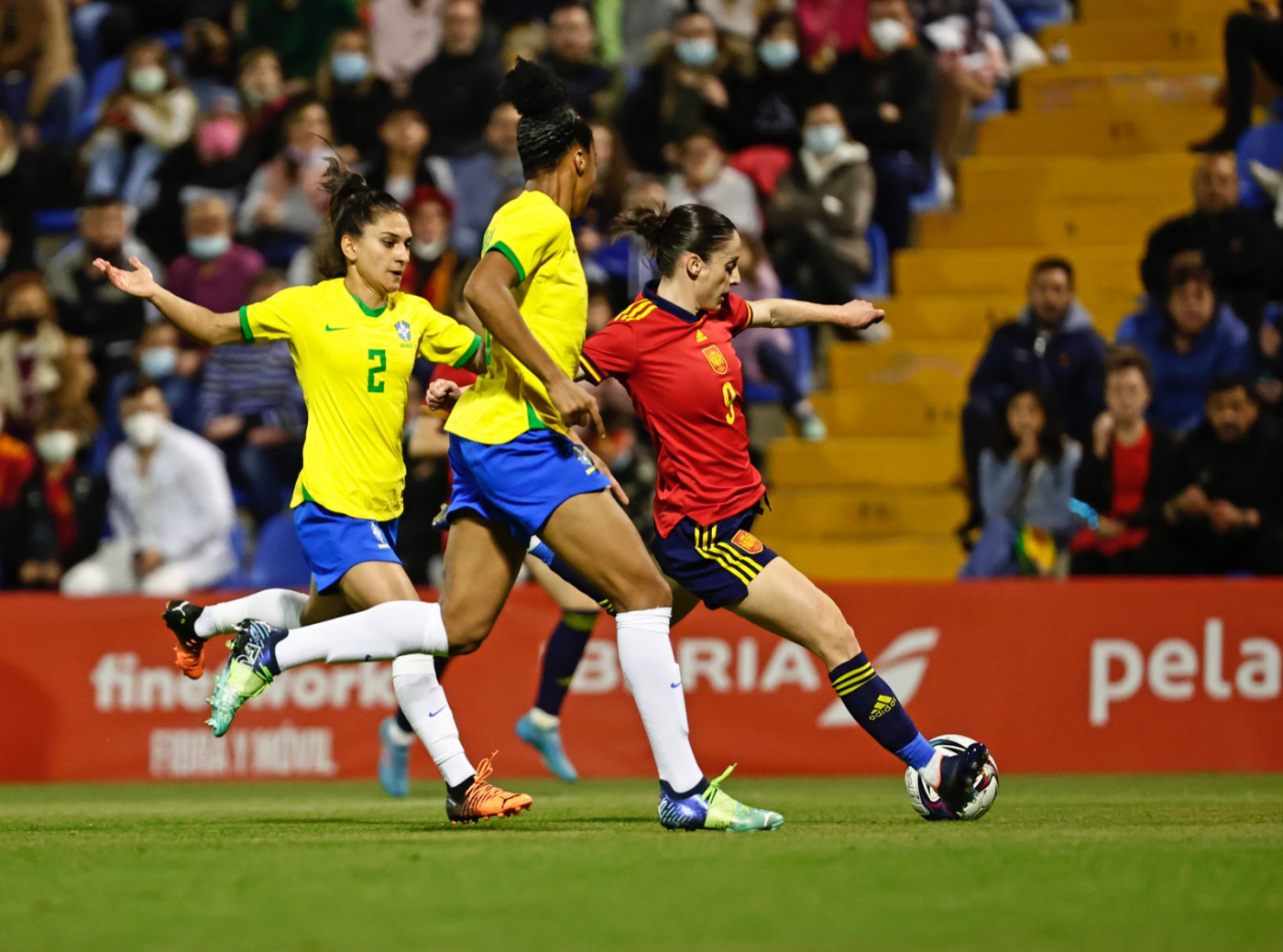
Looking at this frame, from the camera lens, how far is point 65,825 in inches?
286

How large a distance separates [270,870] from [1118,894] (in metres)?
2.24

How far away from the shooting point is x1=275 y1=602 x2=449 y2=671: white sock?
6.59m

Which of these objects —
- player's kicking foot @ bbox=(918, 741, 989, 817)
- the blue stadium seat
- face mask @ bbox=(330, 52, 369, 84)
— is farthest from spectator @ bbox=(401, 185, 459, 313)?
player's kicking foot @ bbox=(918, 741, 989, 817)

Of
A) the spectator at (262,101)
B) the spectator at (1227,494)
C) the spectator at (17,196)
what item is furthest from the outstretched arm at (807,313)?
the spectator at (17,196)

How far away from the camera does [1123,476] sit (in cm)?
1172

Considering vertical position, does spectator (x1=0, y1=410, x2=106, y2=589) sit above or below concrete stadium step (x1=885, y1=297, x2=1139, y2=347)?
below

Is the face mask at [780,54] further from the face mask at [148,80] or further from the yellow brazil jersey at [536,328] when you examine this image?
the yellow brazil jersey at [536,328]

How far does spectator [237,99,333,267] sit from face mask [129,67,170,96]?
1.36m

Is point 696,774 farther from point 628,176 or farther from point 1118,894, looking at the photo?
point 628,176

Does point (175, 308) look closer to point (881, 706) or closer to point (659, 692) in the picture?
point (659, 692)

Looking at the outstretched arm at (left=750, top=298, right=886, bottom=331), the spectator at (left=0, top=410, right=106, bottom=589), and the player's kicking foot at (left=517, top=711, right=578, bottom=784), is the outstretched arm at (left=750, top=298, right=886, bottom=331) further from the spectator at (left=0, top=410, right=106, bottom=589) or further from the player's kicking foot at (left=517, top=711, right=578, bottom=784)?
the spectator at (left=0, top=410, right=106, bottom=589)

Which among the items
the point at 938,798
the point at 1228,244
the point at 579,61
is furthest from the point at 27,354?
the point at 938,798

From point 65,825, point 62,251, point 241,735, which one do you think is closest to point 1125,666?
point 241,735

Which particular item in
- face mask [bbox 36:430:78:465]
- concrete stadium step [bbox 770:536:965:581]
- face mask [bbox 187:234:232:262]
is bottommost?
concrete stadium step [bbox 770:536:965:581]
